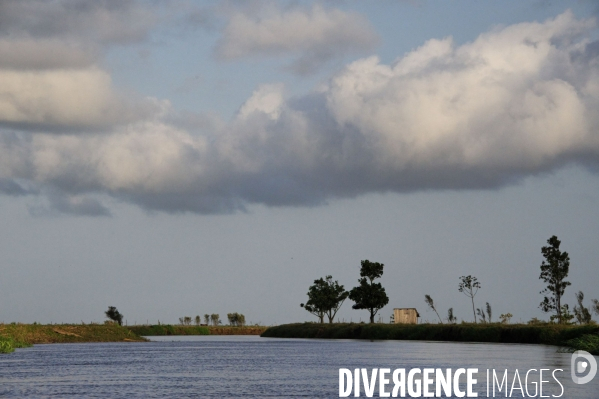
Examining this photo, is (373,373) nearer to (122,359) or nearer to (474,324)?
(122,359)

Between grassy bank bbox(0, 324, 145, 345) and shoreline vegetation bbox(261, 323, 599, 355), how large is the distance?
41947 mm

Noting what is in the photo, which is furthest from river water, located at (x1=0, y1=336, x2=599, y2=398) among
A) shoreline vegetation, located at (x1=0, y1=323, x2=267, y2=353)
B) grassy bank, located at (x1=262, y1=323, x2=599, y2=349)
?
shoreline vegetation, located at (x1=0, y1=323, x2=267, y2=353)

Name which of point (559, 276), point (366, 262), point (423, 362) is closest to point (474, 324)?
point (559, 276)

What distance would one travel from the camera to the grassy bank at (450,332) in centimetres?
10381

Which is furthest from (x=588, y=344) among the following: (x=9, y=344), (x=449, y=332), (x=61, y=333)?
(x=61, y=333)

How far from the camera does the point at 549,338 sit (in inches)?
4198

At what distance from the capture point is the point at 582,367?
6412 centimetres

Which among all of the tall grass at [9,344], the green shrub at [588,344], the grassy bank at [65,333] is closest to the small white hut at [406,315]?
the grassy bank at [65,333]

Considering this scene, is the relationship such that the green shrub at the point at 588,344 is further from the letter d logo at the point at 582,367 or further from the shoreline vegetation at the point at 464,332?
the letter d logo at the point at 582,367

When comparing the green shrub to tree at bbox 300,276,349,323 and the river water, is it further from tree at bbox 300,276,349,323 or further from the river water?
tree at bbox 300,276,349,323

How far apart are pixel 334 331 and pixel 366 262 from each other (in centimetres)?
1590

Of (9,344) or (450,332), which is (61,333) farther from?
(450,332)

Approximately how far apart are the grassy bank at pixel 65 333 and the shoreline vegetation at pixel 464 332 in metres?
41.9

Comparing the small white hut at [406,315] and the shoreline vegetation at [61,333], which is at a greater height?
the small white hut at [406,315]
